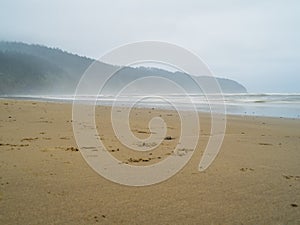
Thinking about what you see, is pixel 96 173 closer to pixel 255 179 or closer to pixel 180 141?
→ pixel 255 179

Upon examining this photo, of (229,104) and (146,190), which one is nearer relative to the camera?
(146,190)

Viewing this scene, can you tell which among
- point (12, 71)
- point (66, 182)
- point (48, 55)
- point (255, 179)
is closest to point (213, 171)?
point (255, 179)

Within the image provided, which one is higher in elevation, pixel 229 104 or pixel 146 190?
pixel 229 104

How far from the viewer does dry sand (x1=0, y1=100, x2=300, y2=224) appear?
3480mm

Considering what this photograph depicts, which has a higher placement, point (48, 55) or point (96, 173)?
point (48, 55)

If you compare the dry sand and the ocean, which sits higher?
the ocean

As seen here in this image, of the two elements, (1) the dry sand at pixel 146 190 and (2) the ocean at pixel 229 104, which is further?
(2) the ocean at pixel 229 104

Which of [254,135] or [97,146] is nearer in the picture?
[97,146]

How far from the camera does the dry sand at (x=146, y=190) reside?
11.4 ft

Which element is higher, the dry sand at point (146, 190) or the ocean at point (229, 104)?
the ocean at point (229, 104)

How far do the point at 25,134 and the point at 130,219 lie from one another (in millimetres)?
5677

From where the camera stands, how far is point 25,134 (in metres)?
8.29

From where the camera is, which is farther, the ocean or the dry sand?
the ocean

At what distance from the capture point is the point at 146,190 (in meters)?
4.36
